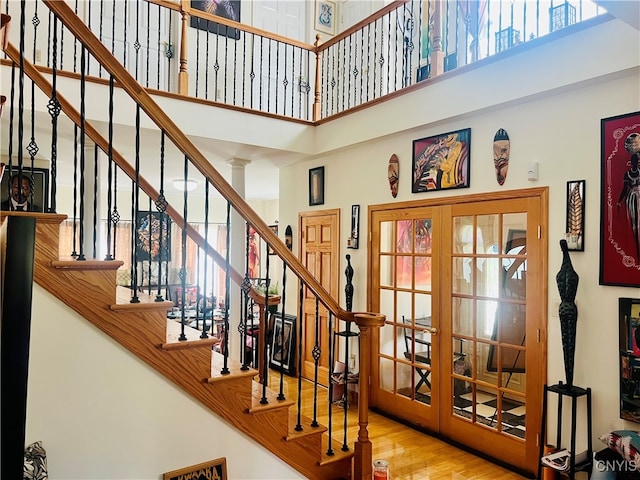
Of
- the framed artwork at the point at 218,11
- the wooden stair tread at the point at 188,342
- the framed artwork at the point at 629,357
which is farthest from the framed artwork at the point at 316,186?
the framed artwork at the point at 629,357

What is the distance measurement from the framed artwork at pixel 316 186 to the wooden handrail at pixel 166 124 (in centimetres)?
270

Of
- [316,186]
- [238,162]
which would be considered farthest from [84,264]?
[316,186]

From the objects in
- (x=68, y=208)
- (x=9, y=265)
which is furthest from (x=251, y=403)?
(x=68, y=208)

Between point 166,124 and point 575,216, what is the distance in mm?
2527

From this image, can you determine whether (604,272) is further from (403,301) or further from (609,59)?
(403,301)

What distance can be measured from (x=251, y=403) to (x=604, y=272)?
2.24m

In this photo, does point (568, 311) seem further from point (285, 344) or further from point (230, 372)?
point (285, 344)

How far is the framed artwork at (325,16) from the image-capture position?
704 cm

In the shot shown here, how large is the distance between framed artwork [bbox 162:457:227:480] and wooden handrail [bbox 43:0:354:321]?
3.31 feet

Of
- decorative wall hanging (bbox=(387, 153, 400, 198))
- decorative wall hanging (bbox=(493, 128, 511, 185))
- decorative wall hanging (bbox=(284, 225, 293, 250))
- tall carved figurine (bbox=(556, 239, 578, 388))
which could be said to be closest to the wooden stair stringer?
tall carved figurine (bbox=(556, 239, 578, 388))

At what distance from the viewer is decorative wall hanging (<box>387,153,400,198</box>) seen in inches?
170

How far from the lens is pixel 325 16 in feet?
23.4

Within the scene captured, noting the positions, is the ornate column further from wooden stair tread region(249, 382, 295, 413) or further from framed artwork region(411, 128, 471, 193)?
wooden stair tread region(249, 382, 295, 413)

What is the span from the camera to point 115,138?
445 cm
